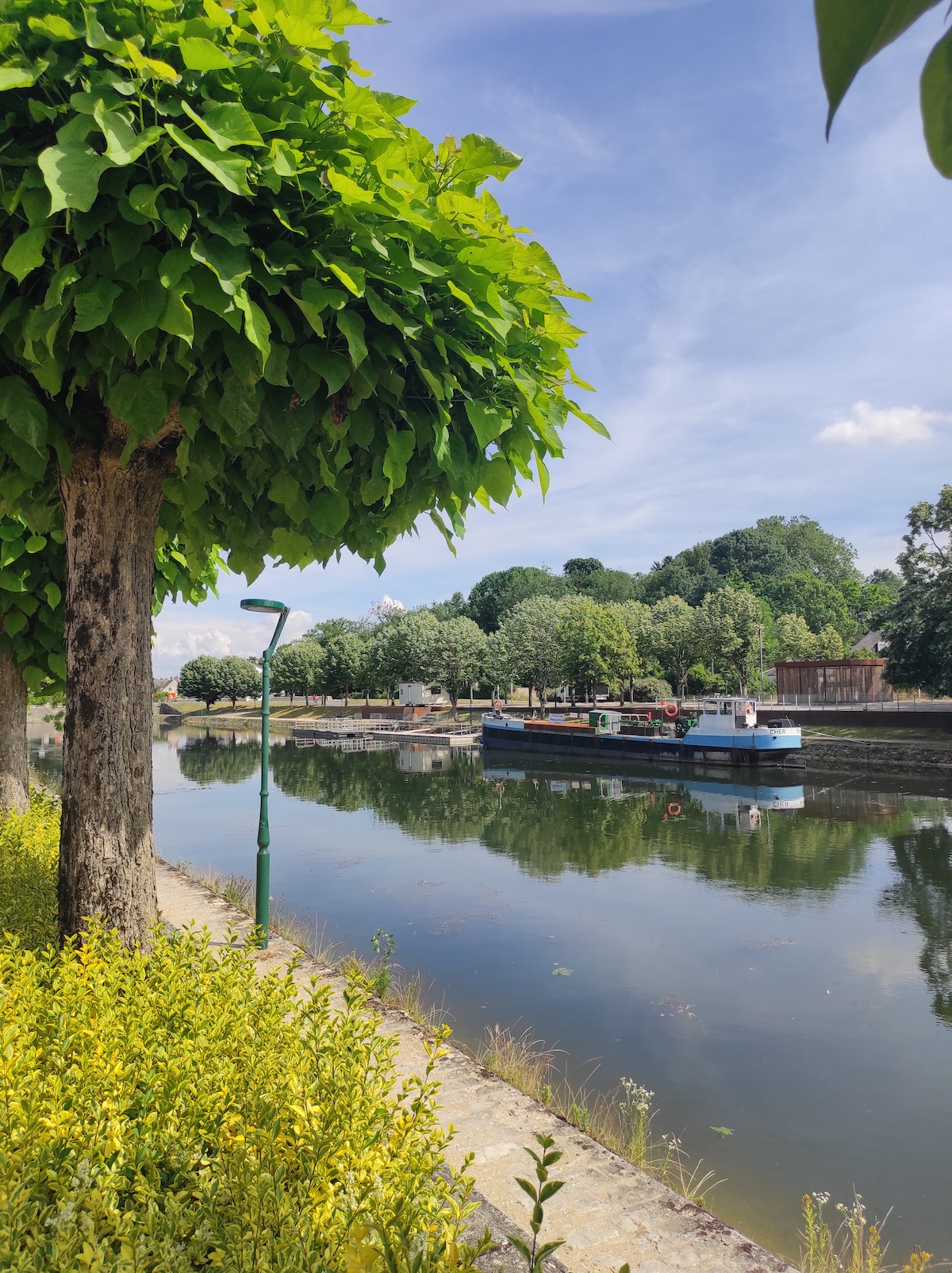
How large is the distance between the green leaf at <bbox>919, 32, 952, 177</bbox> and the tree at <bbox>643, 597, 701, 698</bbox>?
173ft

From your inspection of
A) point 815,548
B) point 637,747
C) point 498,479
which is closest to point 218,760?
point 637,747

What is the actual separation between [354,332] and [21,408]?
151 centimetres

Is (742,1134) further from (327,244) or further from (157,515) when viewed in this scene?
(327,244)

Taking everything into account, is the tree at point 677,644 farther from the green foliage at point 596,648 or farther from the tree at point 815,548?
the tree at point 815,548

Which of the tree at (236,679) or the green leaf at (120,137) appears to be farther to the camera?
the tree at (236,679)

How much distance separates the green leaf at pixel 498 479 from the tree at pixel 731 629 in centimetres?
4752

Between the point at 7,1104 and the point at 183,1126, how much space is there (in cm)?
56

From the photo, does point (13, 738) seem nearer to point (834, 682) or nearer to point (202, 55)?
point (202, 55)

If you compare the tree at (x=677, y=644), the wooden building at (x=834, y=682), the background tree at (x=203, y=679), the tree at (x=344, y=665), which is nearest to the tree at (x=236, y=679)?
the background tree at (x=203, y=679)

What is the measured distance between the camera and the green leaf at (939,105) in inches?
24.3

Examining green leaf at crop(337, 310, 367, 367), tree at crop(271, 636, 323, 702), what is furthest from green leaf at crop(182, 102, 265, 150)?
tree at crop(271, 636, 323, 702)

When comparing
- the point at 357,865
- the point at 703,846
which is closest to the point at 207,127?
the point at 357,865

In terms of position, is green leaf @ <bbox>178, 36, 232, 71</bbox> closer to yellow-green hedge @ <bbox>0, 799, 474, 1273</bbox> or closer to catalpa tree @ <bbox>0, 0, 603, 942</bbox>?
catalpa tree @ <bbox>0, 0, 603, 942</bbox>

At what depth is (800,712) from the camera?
145 feet
